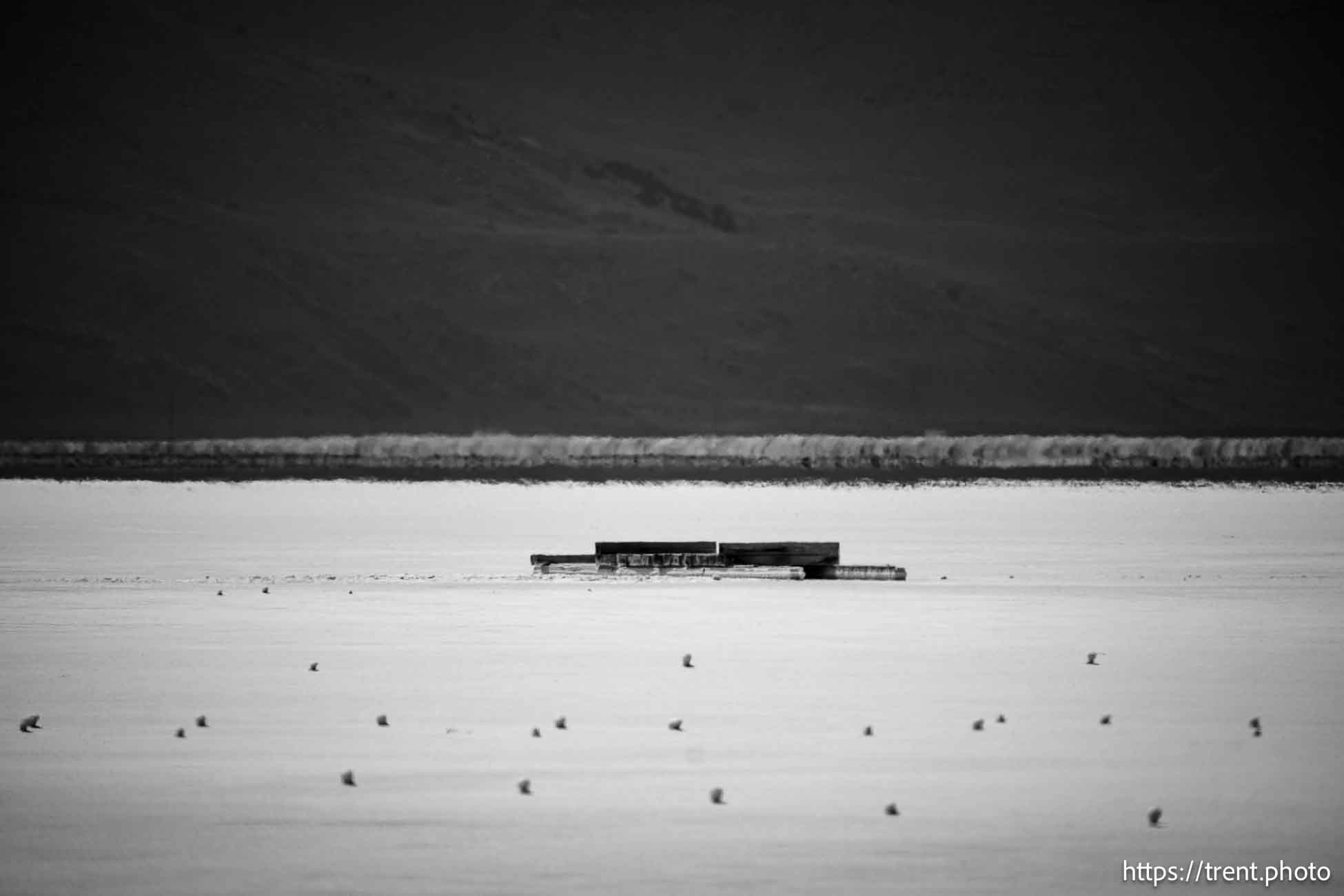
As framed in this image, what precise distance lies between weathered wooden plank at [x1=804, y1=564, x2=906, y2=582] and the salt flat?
43 centimetres

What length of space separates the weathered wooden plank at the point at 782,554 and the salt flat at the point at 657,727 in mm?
566

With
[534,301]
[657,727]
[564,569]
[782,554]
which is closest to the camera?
[657,727]

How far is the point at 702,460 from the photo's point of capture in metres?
77.6

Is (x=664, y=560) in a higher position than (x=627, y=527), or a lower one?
lower

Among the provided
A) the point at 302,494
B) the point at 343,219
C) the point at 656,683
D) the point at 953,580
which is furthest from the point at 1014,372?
the point at 656,683

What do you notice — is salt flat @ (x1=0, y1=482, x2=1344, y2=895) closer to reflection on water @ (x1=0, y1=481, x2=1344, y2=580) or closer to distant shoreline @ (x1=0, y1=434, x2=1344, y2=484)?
reflection on water @ (x1=0, y1=481, x2=1344, y2=580)

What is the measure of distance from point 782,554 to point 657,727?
11366 mm

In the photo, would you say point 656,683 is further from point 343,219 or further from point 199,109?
point 199,109

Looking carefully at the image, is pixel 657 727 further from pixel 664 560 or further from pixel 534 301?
pixel 534 301

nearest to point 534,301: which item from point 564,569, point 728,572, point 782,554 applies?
point 728,572

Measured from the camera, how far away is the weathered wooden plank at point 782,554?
23.8 meters

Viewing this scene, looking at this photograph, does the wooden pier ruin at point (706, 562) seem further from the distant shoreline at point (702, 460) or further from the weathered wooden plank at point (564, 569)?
the distant shoreline at point (702, 460)

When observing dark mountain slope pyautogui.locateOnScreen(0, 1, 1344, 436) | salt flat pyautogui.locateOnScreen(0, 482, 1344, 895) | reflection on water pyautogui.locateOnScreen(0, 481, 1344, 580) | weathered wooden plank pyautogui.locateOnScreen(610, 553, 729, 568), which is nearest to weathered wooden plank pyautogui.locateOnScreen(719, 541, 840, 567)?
weathered wooden plank pyautogui.locateOnScreen(610, 553, 729, 568)

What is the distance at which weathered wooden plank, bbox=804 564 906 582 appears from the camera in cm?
2344
